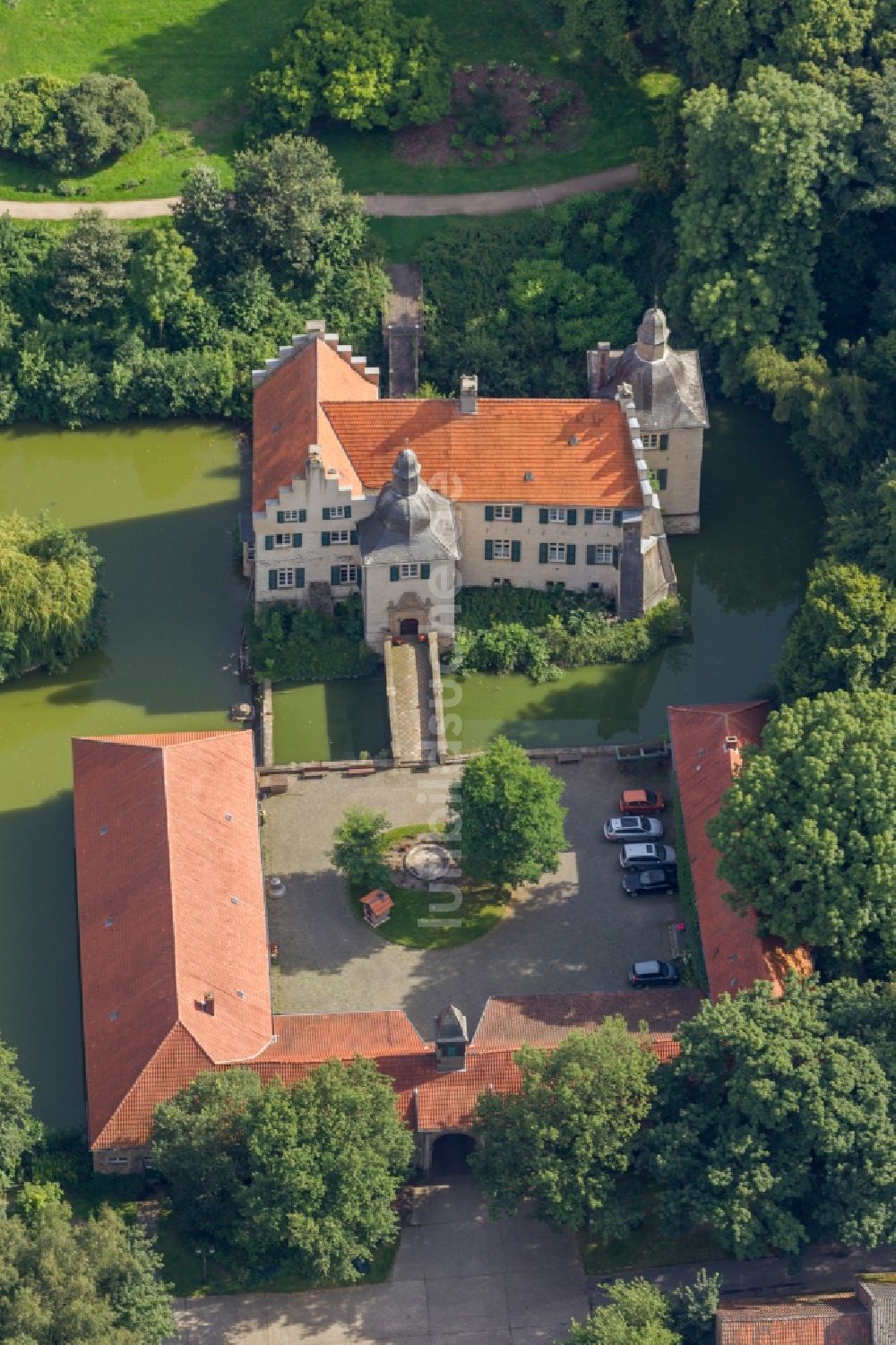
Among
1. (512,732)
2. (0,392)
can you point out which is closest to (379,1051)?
(512,732)

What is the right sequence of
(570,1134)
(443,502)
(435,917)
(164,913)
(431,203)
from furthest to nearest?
(431,203)
(443,502)
(435,917)
(164,913)
(570,1134)

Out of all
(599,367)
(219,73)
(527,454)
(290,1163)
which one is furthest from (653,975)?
(219,73)

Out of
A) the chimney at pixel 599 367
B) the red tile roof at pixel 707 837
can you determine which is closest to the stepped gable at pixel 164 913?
the red tile roof at pixel 707 837

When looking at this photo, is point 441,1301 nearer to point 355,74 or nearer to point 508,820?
point 508,820

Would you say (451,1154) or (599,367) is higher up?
(599,367)

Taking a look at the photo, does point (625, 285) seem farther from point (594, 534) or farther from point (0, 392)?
point (0, 392)

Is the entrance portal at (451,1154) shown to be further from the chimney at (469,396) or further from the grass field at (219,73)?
the grass field at (219,73)

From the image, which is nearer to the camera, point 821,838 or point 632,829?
point 821,838
